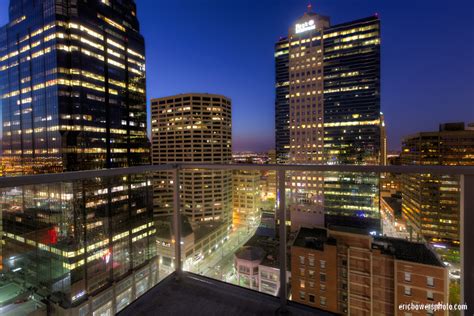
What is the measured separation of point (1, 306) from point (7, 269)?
0.27 m

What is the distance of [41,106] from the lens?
37.7m

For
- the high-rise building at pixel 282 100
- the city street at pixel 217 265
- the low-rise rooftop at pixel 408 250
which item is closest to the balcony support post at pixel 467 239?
the low-rise rooftop at pixel 408 250

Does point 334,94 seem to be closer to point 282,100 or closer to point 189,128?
point 282,100

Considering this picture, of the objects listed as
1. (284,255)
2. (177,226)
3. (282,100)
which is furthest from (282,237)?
(282,100)

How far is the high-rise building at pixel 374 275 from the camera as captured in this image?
1822 millimetres

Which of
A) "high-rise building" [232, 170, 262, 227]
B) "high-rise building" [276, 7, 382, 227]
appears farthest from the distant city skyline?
"high-rise building" [232, 170, 262, 227]

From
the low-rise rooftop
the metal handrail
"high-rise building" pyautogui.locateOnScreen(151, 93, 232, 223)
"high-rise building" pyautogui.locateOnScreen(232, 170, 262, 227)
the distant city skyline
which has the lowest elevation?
"high-rise building" pyautogui.locateOnScreen(232, 170, 262, 227)

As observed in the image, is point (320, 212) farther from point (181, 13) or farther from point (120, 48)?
point (120, 48)

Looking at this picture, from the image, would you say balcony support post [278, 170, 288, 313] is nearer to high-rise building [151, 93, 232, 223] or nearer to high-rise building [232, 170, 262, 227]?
high-rise building [232, 170, 262, 227]

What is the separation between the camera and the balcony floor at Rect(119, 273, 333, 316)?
1.88 m

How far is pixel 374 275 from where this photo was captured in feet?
6.53

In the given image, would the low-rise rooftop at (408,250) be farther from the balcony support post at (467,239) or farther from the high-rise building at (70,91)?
the high-rise building at (70,91)

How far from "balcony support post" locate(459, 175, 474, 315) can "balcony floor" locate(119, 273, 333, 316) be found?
3.09ft

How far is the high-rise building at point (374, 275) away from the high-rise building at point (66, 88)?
43.9m
